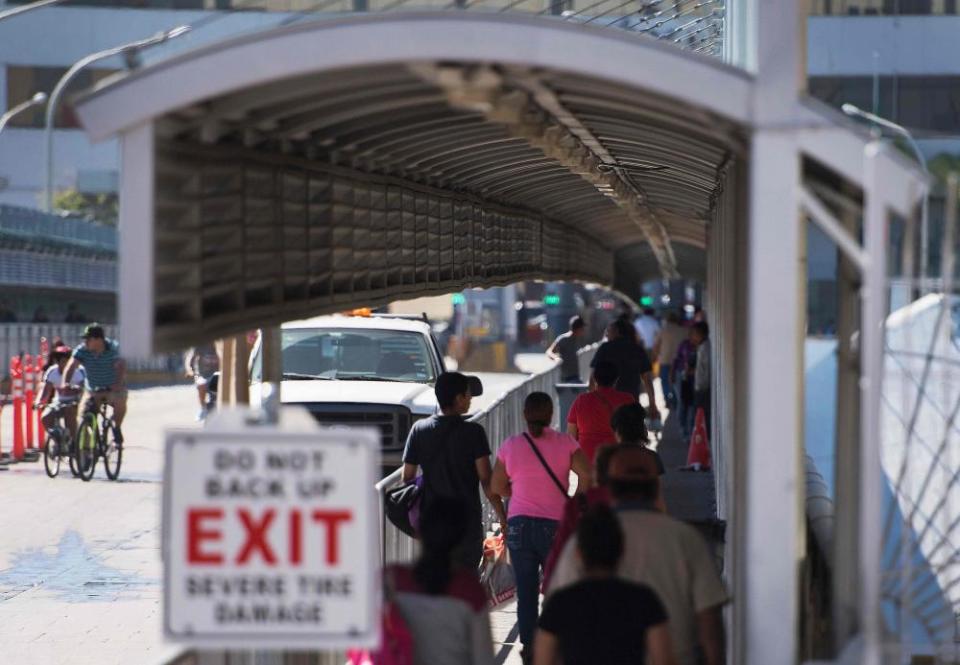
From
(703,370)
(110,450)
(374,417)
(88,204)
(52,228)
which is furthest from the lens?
(88,204)

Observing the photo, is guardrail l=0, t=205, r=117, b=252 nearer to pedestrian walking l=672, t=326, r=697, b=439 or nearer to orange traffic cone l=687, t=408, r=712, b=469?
pedestrian walking l=672, t=326, r=697, b=439

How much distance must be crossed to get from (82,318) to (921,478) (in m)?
42.8

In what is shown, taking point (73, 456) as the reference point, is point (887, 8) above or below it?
above

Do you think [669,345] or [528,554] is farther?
[669,345]

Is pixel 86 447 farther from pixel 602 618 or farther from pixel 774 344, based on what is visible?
pixel 774 344

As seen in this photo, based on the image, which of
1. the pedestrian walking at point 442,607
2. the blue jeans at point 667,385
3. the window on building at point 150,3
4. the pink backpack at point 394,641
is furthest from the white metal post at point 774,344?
the window on building at point 150,3

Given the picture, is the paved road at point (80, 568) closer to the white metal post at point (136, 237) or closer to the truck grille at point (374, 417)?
the white metal post at point (136, 237)

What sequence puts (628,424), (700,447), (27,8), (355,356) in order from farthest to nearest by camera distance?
1. (27,8)
2. (700,447)
3. (355,356)
4. (628,424)

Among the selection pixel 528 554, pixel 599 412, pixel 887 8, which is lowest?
pixel 528 554

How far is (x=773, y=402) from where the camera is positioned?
19.7 feet

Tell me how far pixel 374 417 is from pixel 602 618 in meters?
11.7

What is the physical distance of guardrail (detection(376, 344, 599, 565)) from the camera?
10.0 m

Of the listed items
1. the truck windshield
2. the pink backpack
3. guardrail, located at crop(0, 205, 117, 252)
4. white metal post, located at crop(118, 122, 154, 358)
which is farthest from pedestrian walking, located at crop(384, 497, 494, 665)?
guardrail, located at crop(0, 205, 117, 252)

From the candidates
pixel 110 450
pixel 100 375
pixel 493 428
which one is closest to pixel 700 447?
pixel 493 428
